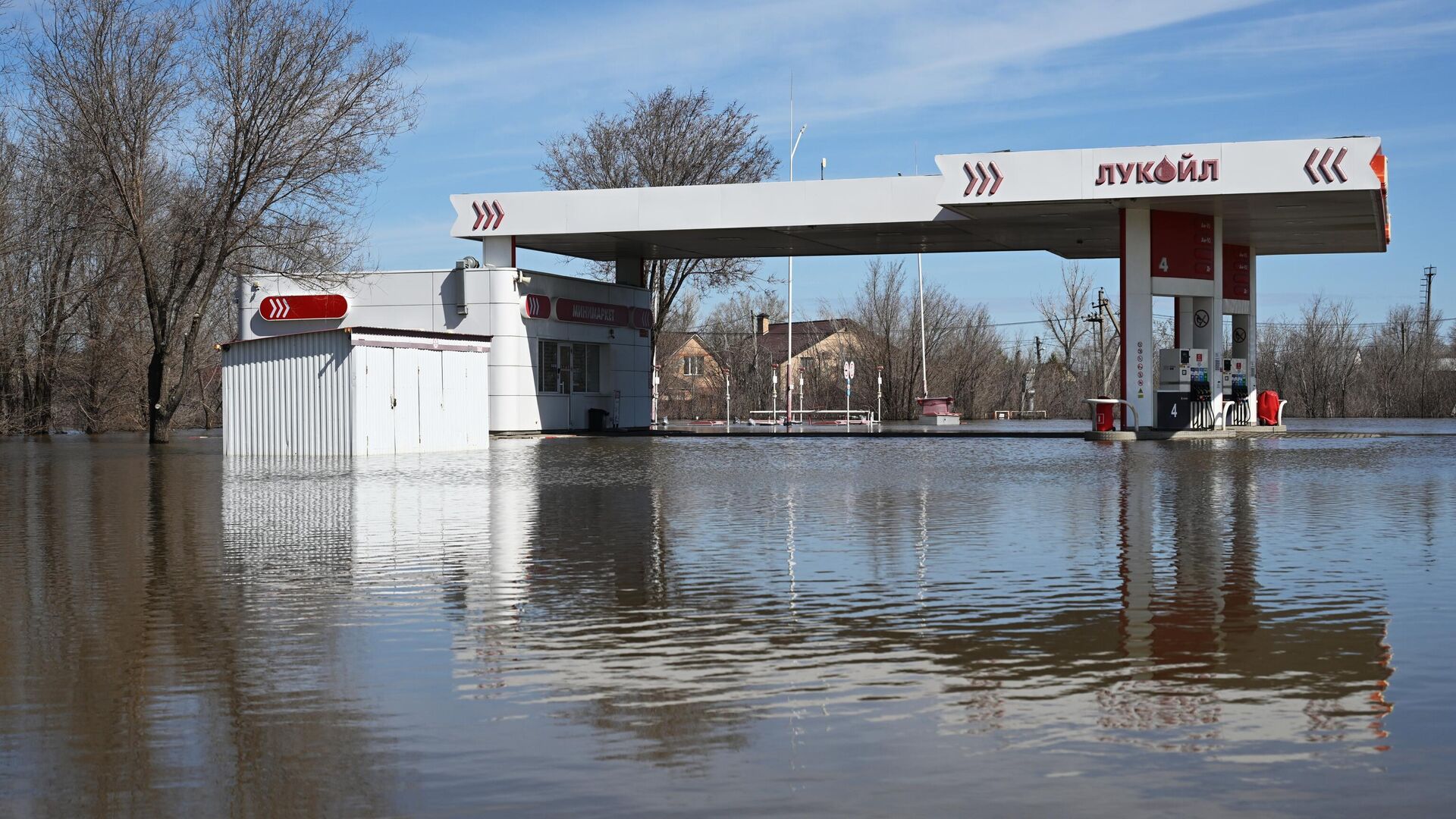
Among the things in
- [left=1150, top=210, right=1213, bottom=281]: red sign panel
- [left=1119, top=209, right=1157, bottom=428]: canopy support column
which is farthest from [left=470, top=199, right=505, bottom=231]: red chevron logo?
[left=1150, top=210, right=1213, bottom=281]: red sign panel

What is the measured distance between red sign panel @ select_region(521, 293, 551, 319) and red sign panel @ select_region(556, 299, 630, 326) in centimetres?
60

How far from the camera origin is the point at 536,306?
3994 centimetres

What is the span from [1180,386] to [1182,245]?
336 centimetres

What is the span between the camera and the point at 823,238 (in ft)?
135

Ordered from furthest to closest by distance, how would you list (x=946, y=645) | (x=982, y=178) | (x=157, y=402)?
1. (x=157, y=402)
2. (x=982, y=178)
3. (x=946, y=645)

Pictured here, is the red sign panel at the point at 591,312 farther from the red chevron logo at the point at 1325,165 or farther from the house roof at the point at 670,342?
the house roof at the point at 670,342

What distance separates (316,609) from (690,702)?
328cm

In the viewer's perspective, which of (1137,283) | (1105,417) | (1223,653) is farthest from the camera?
(1105,417)

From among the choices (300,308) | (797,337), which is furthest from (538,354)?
(797,337)

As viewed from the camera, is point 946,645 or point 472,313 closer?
point 946,645

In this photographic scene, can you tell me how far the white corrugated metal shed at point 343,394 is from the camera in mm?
30156

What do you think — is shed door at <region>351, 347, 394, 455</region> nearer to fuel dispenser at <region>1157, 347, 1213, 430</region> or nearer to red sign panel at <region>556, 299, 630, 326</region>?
red sign panel at <region>556, 299, 630, 326</region>

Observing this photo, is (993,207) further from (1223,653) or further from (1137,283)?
(1223,653)

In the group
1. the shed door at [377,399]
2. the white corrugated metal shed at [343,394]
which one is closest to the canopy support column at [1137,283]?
the white corrugated metal shed at [343,394]
